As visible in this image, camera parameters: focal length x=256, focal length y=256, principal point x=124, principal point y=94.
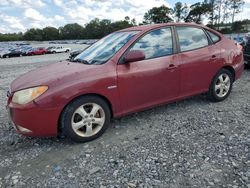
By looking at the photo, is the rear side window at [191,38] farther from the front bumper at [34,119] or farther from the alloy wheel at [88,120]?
the front bumper at [34,119]

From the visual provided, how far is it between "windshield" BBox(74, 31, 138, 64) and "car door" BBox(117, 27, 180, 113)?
0.23 m

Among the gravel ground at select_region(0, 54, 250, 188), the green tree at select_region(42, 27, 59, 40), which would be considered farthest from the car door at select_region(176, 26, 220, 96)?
the green tree at select_region(42, 27, 59, 40)

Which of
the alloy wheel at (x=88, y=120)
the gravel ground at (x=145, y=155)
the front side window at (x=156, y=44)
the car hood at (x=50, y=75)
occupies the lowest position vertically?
the gravel ground at (x=145, y=155)

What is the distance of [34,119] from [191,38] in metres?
3.01

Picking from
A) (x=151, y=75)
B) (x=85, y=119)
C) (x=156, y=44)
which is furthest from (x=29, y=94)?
(x=156, y=44)

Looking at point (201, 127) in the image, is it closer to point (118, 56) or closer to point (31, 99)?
point (118, 56)

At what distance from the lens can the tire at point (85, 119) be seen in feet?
11.4

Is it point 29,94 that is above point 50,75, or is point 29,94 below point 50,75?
below

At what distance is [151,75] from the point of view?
402cm

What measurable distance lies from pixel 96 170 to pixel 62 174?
0.39 meters

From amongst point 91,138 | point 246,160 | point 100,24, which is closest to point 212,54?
point 246,160

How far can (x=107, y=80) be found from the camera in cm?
366

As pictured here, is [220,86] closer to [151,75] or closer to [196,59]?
[196,59]

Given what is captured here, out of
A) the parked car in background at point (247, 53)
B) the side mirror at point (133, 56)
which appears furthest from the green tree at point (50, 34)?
the side mirror at point (133, 56)
